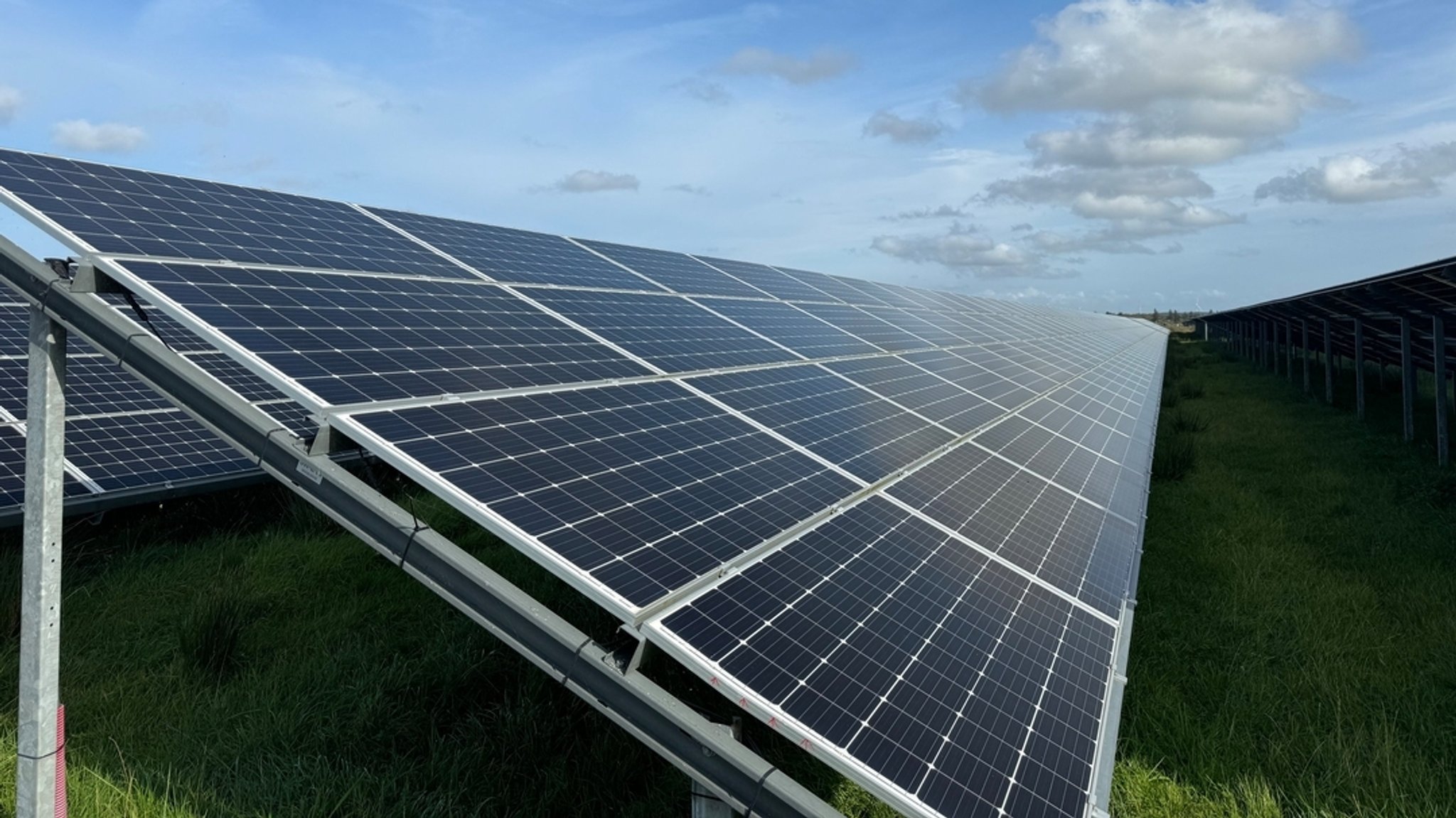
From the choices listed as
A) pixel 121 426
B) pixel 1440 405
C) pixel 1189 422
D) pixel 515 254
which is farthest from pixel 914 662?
pixel 1189 422

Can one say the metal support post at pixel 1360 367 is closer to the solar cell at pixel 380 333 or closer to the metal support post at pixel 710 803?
the solar cell at pixel 380 333

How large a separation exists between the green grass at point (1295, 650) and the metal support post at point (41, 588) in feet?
21.7

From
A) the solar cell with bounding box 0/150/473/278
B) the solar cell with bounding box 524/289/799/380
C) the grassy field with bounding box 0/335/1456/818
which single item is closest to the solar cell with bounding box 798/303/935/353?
the solar cell with bounding box 524/289/799/380

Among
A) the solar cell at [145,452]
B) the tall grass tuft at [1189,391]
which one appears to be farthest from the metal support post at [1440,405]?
the solar cell at [145,452]

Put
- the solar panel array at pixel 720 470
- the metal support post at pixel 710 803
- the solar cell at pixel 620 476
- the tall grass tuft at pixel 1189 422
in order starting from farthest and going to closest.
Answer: the tall grass tuft at pixel 1189 422 → the solar cell at pixel 620 476 → the solar panel array at pixel 720 470 → the metal support post at pixel 710 803

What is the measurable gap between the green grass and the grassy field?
3 centimetres

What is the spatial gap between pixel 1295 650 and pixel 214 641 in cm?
1003

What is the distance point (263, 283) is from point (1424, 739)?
974 centimetres

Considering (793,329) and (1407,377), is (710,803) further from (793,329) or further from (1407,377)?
(1407,377)

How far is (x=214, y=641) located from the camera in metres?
7.54

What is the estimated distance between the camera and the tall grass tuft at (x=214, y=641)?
7.43 meters

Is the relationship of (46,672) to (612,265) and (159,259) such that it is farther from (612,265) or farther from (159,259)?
(612,265)

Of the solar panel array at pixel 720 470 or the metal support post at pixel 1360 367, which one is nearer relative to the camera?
the solar panel array at pixel 720 470

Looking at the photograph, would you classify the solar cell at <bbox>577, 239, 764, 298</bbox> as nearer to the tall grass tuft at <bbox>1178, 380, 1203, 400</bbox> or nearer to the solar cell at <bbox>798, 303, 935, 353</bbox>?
the solar cell at <bbox>798, 303, 935, 353</bbox>
